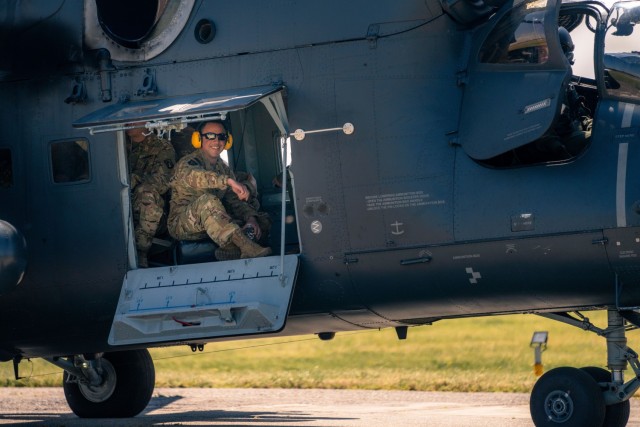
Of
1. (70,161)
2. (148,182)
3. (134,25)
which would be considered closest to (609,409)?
(148,182)

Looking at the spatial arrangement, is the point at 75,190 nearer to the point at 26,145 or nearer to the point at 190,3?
the point at 26,145

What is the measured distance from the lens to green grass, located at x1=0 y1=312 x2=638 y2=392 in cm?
1847

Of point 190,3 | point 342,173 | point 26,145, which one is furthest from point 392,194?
point 26,145

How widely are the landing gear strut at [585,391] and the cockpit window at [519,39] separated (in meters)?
2.34

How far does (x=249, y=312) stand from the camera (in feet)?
34.7

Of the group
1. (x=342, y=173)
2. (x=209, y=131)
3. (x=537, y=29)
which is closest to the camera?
(x=537, y=29)

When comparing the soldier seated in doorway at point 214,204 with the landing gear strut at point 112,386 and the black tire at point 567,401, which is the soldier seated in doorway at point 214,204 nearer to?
the black tire at point 567,401

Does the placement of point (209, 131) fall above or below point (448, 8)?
below

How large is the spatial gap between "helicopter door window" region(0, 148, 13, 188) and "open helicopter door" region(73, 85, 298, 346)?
51.1 inches

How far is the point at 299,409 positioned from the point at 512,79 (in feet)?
21.7

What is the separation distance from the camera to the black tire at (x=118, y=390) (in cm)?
1528

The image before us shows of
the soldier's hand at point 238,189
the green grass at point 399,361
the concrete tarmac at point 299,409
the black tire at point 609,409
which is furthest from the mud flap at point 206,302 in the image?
the green grass at point 399,361

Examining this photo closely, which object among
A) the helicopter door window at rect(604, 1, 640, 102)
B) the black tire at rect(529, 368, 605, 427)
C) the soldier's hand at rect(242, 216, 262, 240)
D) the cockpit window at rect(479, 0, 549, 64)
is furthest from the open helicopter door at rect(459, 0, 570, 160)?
the soldier's hand at rect(242, 216, 262, 240)

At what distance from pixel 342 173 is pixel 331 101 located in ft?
2.11
